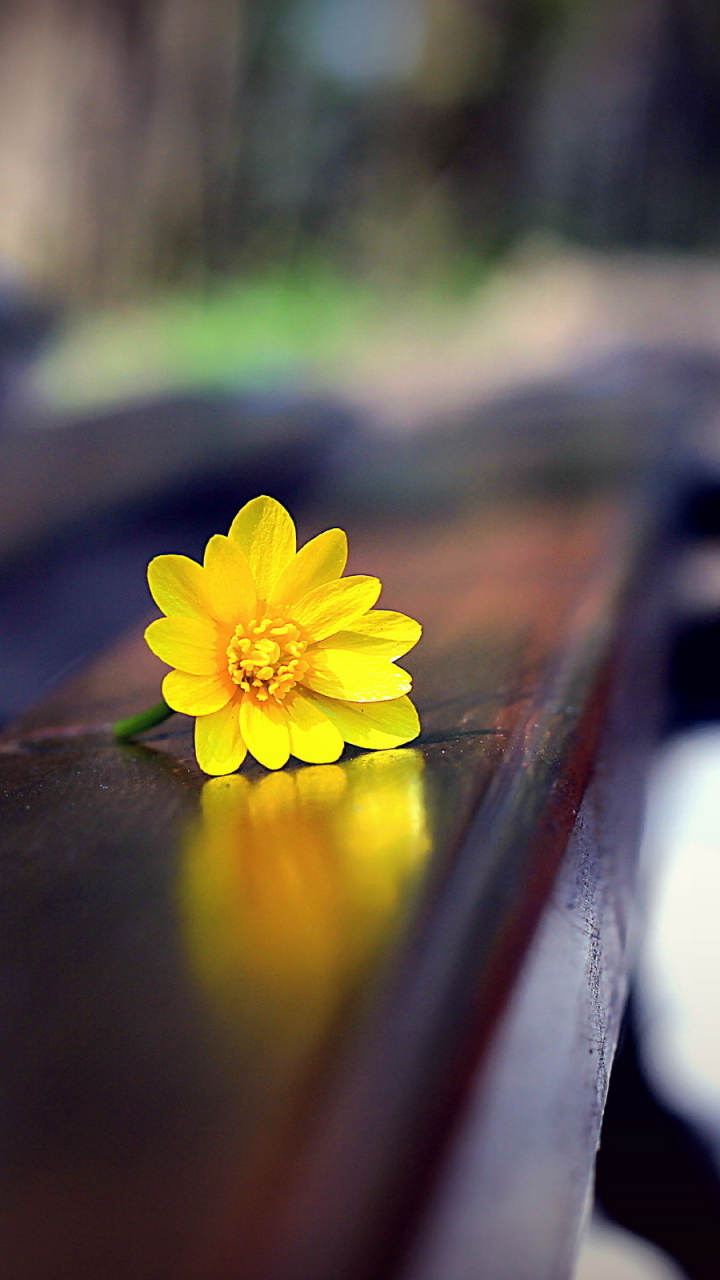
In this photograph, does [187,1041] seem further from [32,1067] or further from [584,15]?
[584,15]

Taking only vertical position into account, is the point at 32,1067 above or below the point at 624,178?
below

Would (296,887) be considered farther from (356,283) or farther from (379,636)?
(356,283)

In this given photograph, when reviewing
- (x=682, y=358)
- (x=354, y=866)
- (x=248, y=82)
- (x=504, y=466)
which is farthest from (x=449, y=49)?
(x=354, y=866)

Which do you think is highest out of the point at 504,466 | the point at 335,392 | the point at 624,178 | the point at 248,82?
the point at 624,178

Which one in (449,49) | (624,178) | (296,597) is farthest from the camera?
(624,178)

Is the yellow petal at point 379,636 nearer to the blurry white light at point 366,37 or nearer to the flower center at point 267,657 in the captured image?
the flower center at point 267,657

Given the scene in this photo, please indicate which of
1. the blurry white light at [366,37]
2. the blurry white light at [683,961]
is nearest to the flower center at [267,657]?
the blurry white light at [683,961]
